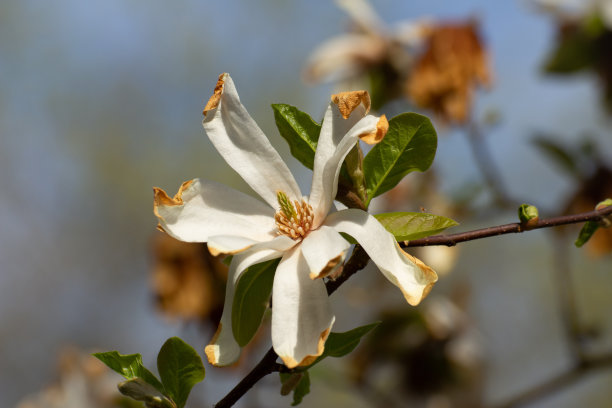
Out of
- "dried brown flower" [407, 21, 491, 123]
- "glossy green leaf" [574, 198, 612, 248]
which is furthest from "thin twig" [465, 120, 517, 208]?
"glossy green leaf" [574, 198, 612, 248]

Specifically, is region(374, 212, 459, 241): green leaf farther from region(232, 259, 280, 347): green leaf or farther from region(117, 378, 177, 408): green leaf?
region(117, 378, 177, 408): green leaf

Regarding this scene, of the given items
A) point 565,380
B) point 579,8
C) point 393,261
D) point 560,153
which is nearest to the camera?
point 393,261

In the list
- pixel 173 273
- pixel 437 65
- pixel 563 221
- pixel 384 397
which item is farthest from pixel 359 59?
pixel 563 221

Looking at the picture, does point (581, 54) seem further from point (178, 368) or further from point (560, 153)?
point (178, 368)

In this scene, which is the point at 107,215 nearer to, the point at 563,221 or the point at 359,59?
the point at 359,59

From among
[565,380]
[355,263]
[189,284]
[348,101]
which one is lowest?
[565,380]

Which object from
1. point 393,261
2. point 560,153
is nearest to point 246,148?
point 393,261

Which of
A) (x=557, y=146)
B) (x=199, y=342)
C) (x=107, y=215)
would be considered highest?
(x=557, y=146)

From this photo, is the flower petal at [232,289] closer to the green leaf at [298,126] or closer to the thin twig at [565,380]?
the green leaf at [298,126]
